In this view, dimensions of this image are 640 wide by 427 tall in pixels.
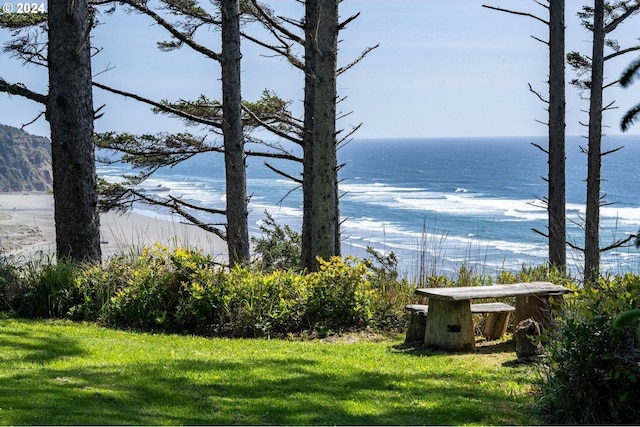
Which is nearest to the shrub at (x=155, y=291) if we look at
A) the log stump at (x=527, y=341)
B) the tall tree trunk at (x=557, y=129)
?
the log stump at (x=527, y=341)

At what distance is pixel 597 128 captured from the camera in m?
12.2

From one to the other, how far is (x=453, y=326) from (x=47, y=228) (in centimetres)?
3185

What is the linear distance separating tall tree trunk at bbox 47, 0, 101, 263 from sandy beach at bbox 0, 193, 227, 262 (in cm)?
764

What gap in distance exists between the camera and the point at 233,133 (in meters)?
10.4

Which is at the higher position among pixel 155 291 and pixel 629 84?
pixel 629 84

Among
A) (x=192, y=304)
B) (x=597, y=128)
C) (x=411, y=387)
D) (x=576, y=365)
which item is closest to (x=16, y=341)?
(x=192, y=304)

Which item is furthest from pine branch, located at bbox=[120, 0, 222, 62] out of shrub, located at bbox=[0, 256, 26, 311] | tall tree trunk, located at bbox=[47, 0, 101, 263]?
shrub, located at bbox=[0, 256, 26, 311]

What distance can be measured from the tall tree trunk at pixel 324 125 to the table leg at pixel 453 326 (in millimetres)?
2770

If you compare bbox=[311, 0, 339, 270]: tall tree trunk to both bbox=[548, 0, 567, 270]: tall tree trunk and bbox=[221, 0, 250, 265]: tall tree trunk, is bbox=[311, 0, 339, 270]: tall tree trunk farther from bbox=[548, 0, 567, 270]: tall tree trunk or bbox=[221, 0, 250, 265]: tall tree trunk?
bbox=[548, 0, 567, 270]: tall tree trunk

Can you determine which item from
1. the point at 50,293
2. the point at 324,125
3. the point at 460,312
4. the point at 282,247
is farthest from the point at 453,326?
the point at 282,247

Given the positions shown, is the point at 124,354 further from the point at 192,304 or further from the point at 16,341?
the point at 192,304

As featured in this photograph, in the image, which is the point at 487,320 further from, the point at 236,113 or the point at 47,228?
the point at 47,228

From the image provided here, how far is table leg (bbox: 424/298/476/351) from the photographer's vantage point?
6.98 m

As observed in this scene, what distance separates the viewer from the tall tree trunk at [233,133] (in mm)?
10078
